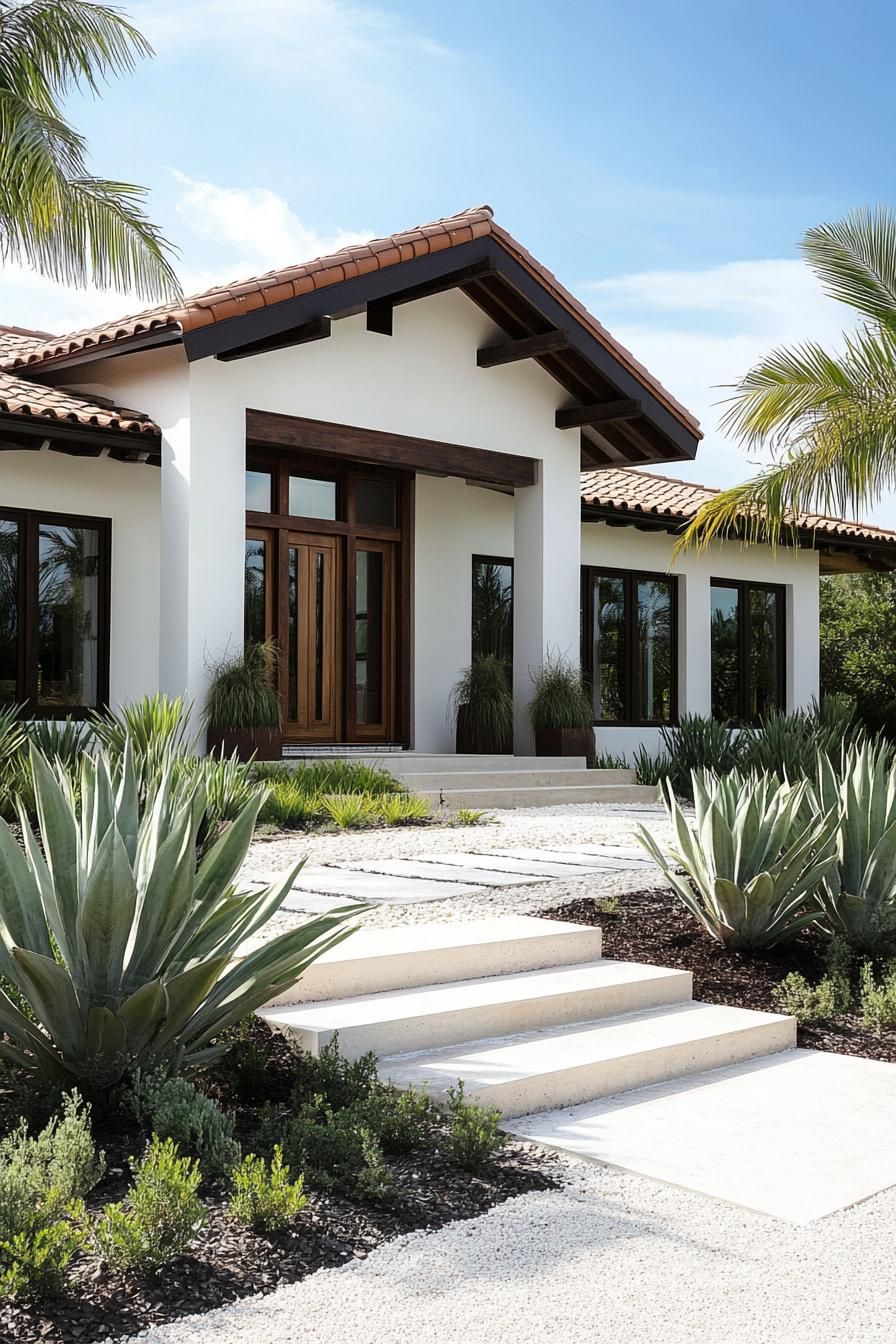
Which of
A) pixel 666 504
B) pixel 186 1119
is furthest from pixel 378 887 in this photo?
pixel 666 504

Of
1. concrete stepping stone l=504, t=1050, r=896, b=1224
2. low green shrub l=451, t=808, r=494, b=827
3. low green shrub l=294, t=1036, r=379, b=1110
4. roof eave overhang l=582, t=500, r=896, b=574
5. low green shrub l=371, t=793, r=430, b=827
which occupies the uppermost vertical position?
roof eave overhang l=582, t=500, r=896, b=574

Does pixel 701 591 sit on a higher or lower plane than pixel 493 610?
higher

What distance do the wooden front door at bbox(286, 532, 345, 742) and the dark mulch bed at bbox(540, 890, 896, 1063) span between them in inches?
326

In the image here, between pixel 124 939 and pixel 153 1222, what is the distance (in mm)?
935

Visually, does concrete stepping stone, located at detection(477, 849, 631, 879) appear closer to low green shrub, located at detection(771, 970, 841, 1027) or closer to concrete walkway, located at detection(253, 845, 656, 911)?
concrete walkway, located at detection(253, 845, 656, 911)

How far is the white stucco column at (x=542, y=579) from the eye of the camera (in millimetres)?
15766

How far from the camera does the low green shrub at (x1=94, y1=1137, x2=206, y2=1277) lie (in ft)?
9.73

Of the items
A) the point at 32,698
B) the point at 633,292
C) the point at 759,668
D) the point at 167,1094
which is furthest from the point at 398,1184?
the point at 633,292

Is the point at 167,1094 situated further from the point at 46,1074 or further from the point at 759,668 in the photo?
the point at 759,668

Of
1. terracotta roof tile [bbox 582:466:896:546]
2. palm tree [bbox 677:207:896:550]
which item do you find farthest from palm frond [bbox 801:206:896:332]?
terracotta roof tile [bbox 582:466:896:546]

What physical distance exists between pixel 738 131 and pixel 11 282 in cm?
1282

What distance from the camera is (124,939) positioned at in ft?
12.4

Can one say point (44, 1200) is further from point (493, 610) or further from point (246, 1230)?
point (493, 610)

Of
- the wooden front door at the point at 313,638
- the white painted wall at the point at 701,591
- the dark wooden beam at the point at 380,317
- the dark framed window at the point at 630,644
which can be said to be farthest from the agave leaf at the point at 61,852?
the dark framed window at the point at 630,644
